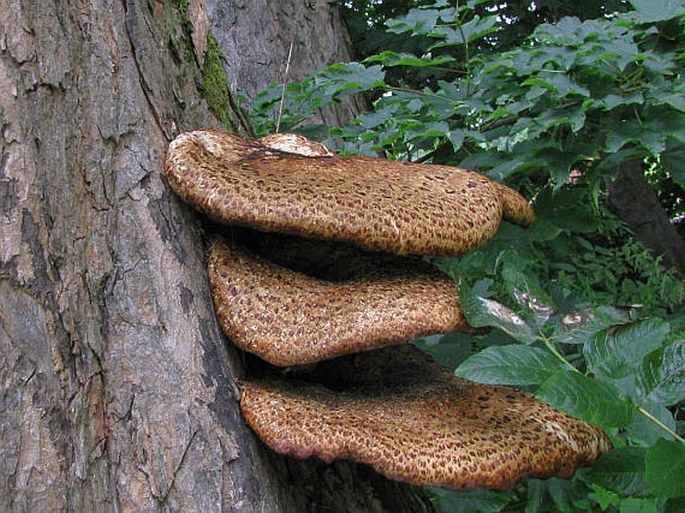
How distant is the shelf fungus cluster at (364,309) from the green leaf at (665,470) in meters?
0.37

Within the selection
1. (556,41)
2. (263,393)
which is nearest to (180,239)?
(263,393)

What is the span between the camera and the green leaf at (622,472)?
177 centimetres

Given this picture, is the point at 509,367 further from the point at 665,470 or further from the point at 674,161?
the point at 674,161

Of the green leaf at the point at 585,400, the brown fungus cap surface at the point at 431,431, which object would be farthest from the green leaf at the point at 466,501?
the green leaf at the point at 585,400

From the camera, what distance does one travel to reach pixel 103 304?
1732 mm

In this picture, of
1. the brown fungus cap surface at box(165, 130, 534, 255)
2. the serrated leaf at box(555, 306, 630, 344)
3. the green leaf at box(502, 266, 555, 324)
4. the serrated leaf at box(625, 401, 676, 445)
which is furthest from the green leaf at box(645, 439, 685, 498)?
the brown fungus cap surface at box(165, 130, 534, 255)

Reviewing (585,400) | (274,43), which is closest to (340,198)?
(585,400)

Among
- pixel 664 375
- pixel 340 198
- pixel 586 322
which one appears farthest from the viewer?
pixel 586 322

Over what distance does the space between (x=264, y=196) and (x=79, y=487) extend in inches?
32.9

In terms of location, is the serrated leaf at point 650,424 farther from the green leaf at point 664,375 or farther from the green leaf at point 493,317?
the green leaf at point 493,317

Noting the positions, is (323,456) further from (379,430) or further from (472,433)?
(472,433)

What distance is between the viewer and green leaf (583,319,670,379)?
167 cm

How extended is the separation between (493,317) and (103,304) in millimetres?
1035

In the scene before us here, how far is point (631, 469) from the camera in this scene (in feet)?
5.83
